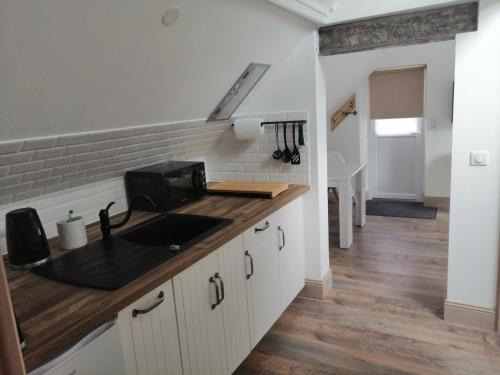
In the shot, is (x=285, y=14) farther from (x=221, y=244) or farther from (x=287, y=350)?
(x=287, y=350)

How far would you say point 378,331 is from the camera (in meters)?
2.56

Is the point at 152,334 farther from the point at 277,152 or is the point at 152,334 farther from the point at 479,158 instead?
the point at 479,158

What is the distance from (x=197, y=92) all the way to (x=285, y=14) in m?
0.63

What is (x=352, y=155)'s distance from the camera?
5422 mm

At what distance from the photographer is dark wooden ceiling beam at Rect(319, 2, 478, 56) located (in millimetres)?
2246

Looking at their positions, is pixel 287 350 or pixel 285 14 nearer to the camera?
pixel 285 14

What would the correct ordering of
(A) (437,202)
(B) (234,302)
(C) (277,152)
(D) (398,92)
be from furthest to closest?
(D) (398,92)
(A) (437,202)
(C) (277,152)
(B) (234,302)

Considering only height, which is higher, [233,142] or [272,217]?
[233,142]

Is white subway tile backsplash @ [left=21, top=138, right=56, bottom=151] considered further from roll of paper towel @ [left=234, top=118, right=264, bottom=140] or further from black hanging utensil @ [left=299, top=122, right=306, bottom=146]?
black hanging utensil @ [left=299, top=122, right=306, bottom=146]

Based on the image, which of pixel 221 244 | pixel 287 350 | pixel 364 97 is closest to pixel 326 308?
pixel 287 350

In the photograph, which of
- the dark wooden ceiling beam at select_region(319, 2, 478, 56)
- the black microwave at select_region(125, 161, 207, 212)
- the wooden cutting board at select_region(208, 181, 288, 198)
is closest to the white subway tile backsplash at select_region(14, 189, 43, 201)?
the black microwave at select_region(125, 161, 207, 212)

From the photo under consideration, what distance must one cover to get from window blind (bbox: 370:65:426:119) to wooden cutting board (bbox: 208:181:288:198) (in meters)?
3.18

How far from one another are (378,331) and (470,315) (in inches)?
23.1

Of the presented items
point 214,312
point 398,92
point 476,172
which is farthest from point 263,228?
point 398,92
